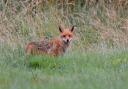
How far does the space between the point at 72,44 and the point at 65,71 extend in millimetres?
5450

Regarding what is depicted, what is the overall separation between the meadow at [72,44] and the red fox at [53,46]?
0.19 metres

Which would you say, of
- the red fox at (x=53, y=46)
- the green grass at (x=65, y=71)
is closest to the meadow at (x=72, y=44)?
the green grass at (x=65, y=71)

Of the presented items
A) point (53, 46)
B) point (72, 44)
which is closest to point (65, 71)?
point (53, 46)

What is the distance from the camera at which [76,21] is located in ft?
54.1

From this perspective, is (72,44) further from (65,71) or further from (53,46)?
(65,71)

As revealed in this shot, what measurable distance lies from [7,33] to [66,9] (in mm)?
2668

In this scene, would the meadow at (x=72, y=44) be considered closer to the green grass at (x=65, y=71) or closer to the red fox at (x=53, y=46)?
the green grass at (x=65, y=71)

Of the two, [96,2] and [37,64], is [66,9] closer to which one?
[96,2]

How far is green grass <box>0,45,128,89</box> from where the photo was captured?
7766mm

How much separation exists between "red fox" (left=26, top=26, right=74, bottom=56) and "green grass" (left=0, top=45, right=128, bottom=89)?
0.75 metres

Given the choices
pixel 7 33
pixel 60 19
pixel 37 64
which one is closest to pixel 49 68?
pixel 37 64

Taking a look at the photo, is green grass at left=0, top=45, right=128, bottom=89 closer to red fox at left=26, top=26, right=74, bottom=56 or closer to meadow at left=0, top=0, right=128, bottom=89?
meadow at left=0, top=0, right=128, bottom=89

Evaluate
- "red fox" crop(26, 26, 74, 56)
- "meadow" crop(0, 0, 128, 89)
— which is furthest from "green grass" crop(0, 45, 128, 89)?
"red fox" crop(26, 26, 74, 56)

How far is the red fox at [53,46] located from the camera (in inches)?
483
